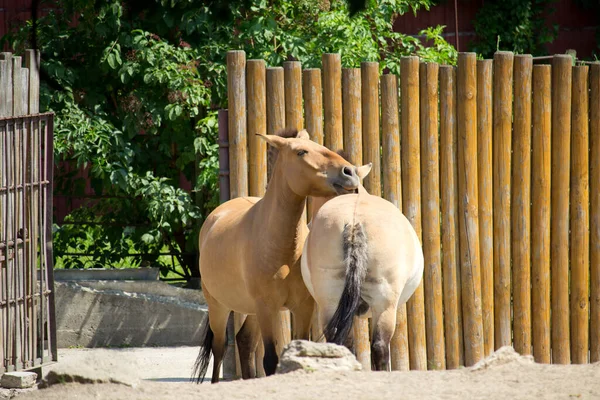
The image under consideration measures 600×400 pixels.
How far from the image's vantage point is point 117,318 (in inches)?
315

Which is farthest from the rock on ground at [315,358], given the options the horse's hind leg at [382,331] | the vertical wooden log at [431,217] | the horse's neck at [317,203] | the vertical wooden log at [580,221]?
the vertical wooden log at [580,221]

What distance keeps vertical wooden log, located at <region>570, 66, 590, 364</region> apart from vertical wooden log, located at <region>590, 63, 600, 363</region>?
0.16ft

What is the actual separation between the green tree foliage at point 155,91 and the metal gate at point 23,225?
1876 mm

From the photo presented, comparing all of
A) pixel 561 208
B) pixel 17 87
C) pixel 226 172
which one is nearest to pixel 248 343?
pixel 226 172

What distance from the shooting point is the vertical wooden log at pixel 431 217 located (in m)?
6.55

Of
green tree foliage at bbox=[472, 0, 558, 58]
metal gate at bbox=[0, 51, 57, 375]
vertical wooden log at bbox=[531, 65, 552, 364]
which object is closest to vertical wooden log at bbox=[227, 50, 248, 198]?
metal gate at bbox=[0, 51, 57, 375]

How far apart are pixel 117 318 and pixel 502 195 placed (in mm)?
3635

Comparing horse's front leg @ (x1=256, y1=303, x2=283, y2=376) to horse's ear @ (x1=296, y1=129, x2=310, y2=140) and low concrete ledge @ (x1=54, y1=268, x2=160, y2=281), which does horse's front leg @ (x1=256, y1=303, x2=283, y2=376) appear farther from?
low concrete ledge @ (x1=54, y1=268, x2=160, y2=281)

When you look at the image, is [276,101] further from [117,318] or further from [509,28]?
[509,28]

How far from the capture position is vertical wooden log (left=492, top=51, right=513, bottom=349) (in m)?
6.62

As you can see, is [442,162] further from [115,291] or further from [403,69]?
[115,291]

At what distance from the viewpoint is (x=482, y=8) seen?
13.4 meters

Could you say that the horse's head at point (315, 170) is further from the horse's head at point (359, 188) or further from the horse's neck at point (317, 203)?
the horse's neck at point (317, 203)

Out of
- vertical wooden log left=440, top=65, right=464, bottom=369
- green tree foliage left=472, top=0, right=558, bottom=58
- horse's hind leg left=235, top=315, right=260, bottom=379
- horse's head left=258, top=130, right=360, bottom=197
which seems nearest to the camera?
horse's head left=258, top=130, right=360, bottom=197
